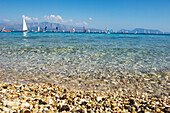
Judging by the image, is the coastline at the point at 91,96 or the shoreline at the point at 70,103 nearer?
the shoreline at the point at 70,103

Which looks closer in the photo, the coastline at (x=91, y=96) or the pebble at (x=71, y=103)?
the pebble at (x=71, y=103)

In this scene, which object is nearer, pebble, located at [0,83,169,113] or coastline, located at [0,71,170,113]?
pebble, located at [0,83,169,113]

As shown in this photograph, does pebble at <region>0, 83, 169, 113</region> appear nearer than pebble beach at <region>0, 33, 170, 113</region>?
Yes

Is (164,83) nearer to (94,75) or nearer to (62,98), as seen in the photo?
(94,75)

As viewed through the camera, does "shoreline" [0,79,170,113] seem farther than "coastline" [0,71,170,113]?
No

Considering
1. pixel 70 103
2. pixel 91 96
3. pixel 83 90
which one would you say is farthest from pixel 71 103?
pixel 83 90

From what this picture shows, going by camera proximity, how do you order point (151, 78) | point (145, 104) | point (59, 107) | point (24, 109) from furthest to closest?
1. point (151, 78)
2. point (145, 104)
3. point (59, 107)
4. point (24, 109)

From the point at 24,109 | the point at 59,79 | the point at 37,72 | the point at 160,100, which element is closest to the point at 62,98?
the point at 24,109

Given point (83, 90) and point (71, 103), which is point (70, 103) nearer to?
point (71, 103)

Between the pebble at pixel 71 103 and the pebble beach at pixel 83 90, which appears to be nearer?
the pebble at pixel 71 103

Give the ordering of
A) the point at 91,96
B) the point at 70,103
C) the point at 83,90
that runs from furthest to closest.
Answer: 1. the point at 83,90
2. the point at 91,96
3. the point at 70,103

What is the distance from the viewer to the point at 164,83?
8.71 metres

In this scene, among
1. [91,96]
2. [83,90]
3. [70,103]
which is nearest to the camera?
[70,103]

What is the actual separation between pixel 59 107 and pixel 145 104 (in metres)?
3.40
